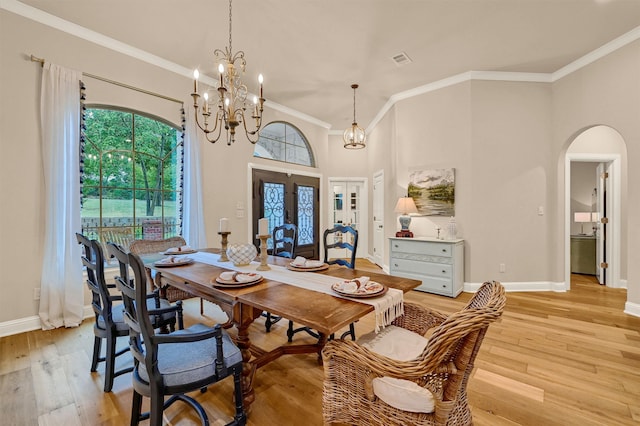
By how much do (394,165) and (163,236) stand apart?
12.6ft

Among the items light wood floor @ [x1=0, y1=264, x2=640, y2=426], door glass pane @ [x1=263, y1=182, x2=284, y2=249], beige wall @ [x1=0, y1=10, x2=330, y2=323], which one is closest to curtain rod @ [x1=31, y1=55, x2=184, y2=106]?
beige wall @ [x1=0, y1=10, x2=330, y2=323]

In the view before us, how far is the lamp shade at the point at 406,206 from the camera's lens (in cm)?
429

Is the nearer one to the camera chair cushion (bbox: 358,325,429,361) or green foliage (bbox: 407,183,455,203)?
chair cushion (bbox: 358,325,429,361)

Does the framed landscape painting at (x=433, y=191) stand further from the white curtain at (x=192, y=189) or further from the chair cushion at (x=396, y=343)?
the white curtain at (x=192, y=189)

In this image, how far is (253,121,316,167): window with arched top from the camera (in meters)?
4.97

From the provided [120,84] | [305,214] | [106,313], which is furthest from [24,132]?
[305,214]

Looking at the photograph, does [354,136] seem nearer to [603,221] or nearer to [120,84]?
[120,84]

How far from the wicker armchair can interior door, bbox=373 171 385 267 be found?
14.8 ft

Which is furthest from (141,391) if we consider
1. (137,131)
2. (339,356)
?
(137,131)

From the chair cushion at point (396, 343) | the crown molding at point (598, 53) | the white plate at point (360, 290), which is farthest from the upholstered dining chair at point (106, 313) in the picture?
the crown molding at point (598, 53)

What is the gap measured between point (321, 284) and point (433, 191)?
126 inches

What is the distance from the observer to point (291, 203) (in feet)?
17.6

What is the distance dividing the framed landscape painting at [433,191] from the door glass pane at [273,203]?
7.61 ft

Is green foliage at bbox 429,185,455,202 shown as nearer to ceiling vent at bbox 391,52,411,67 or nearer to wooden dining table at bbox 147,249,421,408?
ceiling vent at bbox 391,52,411,67
